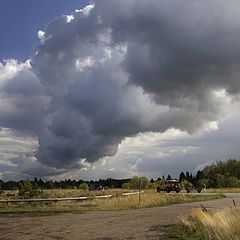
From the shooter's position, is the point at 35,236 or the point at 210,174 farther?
the point at 210,174

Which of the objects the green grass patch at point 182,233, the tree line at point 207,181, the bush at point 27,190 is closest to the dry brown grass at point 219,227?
the green grass patch at point 182,233

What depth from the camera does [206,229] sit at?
1733 centimetres

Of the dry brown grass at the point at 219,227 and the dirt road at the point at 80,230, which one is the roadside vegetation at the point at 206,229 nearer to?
the dry brown grass at the point at 219,227

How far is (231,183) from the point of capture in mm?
110375

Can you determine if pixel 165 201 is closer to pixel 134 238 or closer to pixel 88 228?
pixel 88 228

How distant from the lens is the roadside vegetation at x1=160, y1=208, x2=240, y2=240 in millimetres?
15438

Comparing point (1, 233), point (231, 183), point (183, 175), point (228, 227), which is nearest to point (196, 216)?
point (228, 227)

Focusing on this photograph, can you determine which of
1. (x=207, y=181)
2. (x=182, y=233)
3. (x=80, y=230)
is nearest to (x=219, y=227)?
(x=182, y=233)

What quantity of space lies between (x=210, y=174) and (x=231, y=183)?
27017 millimetres

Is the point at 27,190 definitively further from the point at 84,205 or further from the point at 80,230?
the point at 80,230

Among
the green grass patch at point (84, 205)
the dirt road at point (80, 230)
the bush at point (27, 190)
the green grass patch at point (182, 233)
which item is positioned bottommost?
the green grass patch at point (182, 233)

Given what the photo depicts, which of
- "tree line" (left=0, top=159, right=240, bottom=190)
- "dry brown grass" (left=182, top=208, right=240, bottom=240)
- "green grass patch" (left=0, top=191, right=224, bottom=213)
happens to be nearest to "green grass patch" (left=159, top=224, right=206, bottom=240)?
"dry brown grass" (left=182, top=208, right=240, bottom=240)

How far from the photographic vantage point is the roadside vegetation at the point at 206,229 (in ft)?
50.6

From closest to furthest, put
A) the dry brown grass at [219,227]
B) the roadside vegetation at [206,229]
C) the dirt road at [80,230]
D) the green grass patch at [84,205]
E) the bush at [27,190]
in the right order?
the dry brown grass at [219,227], the roadside vegetation at [206,229], the dirt road at [80,230], the green grass patch at [84,205], the bush at [27,190]
